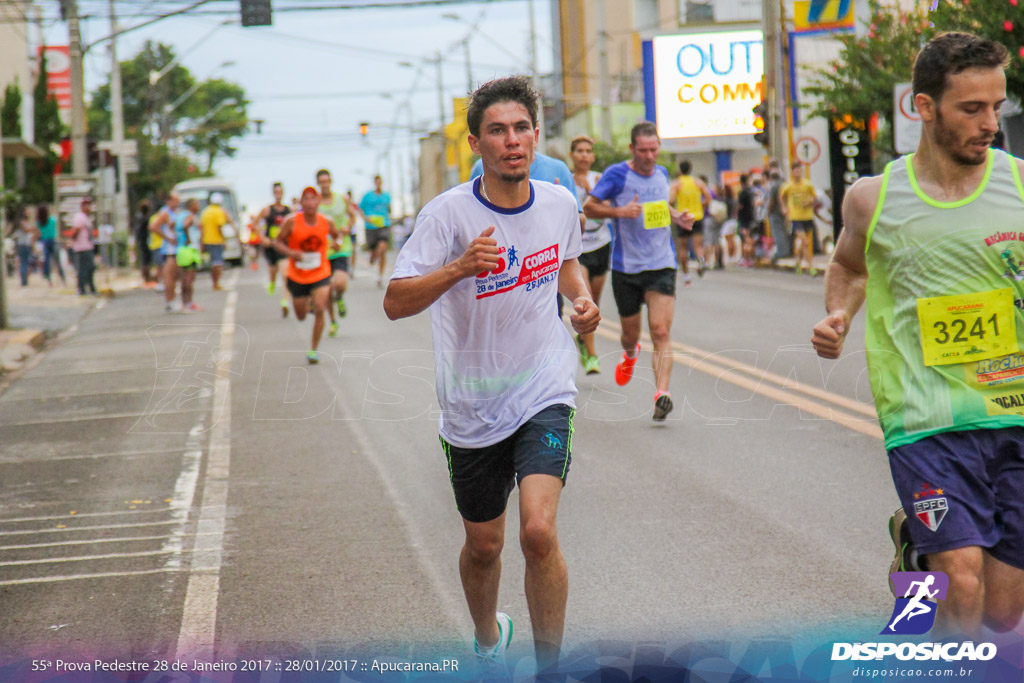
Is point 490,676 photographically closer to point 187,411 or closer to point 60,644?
point 60,644

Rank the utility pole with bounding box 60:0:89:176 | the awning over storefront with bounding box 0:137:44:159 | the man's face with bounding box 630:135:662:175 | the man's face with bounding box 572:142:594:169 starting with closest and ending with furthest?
the man's face with bounding box 630:135:662:175 < the man's face with bounding box 572:142:594:169 < the utility pole with bounding box 60:0:89:176 < the awning over storefront with bounding box 0:137:44:159

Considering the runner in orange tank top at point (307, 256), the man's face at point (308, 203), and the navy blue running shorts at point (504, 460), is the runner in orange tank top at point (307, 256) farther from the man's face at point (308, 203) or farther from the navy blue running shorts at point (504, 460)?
the navy blue running shorts at point (504, 460)

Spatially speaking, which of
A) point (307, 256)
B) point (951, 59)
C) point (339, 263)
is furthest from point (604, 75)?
point (951, 59)

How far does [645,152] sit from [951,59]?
6341 millimetres

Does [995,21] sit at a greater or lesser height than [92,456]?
greater

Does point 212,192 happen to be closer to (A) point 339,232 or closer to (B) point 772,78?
(B) point 772,78

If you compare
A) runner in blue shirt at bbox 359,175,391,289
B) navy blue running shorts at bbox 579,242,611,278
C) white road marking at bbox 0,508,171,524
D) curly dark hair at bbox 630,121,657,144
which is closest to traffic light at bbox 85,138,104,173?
runner in blue shirt at bbox 359,175,391,289

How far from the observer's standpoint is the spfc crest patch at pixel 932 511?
360 cm

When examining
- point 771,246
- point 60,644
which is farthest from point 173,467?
point 771,246

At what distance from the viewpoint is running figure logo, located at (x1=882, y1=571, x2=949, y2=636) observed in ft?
11.7

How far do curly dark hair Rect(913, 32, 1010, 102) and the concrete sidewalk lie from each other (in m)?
13.2

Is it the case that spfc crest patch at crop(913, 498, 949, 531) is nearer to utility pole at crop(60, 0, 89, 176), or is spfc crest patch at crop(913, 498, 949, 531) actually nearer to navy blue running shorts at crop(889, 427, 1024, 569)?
navy blue running shorts at crop(889, 427, 1024, 569)

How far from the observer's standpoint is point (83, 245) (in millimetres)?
28328

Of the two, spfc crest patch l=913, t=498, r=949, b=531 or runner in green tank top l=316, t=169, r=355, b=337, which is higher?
runner in green tank top l=316, t=169, r=355, b=337
